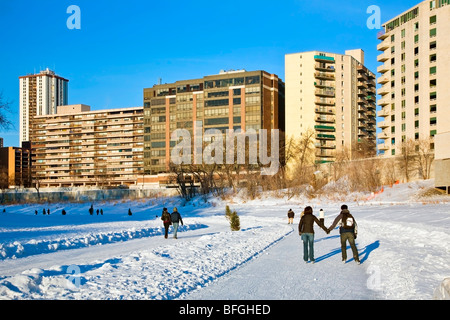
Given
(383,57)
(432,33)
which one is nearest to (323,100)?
(383,57)

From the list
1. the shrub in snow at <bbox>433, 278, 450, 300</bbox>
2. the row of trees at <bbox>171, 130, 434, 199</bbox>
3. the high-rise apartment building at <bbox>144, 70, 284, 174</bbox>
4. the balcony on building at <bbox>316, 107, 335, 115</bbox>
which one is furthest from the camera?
the high-rise apartment building at <bbox>144, 70, 284, 174</bbox>

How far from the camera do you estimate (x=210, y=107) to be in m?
118

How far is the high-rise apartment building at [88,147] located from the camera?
14575cm

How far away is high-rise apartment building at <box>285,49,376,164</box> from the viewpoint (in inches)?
4242

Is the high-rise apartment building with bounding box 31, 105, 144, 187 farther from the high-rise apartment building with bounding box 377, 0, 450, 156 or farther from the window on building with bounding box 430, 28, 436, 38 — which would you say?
the window on building with bounding box 430, 28, 436, 38

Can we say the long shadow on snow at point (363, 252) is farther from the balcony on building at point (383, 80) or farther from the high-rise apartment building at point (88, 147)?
the high-rise apartment building at point (88, 147)

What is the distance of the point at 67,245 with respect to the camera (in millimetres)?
21344

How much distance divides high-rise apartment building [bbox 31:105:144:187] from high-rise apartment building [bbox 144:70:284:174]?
17692mm

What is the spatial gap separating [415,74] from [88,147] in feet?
355

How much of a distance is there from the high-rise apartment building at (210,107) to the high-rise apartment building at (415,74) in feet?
112

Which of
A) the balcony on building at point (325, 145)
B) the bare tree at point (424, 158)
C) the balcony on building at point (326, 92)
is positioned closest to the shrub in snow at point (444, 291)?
the bare tree at point (424, 158)

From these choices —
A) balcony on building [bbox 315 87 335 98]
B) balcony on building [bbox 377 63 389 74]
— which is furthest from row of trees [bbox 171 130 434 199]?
balcony on building [bbox 315 87 335 98]

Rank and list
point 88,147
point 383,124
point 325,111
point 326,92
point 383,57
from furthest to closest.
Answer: point 88,147 → point 325,111 → point 326,92 → point 383,57 → point 383,124

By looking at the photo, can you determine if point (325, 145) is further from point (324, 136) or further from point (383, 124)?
point (383, 124)
